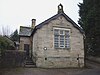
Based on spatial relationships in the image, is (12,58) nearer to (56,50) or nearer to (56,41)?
(56,50)

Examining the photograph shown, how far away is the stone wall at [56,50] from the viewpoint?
2055 centimetres

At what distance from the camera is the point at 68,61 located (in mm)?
21594

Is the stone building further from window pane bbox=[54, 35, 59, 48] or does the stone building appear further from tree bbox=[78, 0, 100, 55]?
tree bbox=[78, 0, 100, 55]

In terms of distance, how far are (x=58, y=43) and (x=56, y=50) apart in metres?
0.99

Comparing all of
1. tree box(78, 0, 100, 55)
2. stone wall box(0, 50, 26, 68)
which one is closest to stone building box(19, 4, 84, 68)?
stone wall box(0, 50, 26, 68)

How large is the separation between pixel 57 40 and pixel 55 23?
2328 mm

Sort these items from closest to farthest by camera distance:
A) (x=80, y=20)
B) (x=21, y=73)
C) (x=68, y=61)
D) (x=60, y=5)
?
(x=21, y=73)
(x=68, y=61)
(x=60, y=5)
(x=80, y=20)

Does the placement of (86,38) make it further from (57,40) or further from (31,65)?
(31,65)

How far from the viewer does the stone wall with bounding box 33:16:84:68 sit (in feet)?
67.4

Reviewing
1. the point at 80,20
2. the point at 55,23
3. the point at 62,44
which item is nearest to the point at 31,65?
the point at 62,44

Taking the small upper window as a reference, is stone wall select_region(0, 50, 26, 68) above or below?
below

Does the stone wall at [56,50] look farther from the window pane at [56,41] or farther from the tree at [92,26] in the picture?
the tree at [92,26]

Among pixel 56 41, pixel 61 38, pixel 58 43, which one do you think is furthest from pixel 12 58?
pixel 61 38

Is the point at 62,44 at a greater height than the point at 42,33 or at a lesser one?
lesser
